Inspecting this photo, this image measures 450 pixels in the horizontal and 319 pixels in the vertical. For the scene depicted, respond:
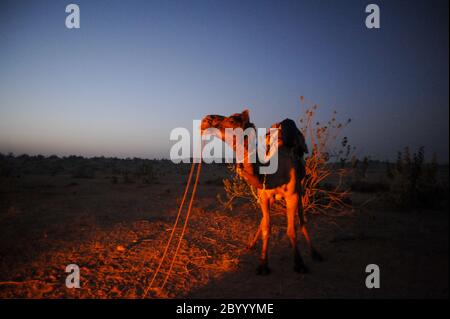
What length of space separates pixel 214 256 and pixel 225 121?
11.9ft

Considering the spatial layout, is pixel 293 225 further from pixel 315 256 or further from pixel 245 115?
pixel 245 115

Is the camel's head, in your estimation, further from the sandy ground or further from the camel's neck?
the sandy ground

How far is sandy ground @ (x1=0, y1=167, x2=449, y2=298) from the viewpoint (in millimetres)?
4117

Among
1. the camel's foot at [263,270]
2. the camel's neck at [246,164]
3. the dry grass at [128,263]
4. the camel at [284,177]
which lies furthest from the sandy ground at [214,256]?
the camel's neck at [246,164]

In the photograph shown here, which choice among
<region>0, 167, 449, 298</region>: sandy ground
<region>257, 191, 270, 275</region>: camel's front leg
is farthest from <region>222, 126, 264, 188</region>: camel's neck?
<region>0, 167, 449, 298</region>: sandy ground

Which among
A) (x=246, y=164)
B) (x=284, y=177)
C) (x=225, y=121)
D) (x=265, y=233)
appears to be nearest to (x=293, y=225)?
(x=265, y=233)

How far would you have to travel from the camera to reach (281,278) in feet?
15.2

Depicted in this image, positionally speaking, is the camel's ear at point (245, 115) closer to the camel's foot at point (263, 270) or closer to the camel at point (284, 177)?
the camel at point (284, 177)

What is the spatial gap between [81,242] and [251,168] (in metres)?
5.66

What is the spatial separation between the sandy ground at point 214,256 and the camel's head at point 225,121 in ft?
9.03

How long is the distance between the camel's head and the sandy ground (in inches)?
108

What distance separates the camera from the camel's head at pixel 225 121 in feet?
12.1
